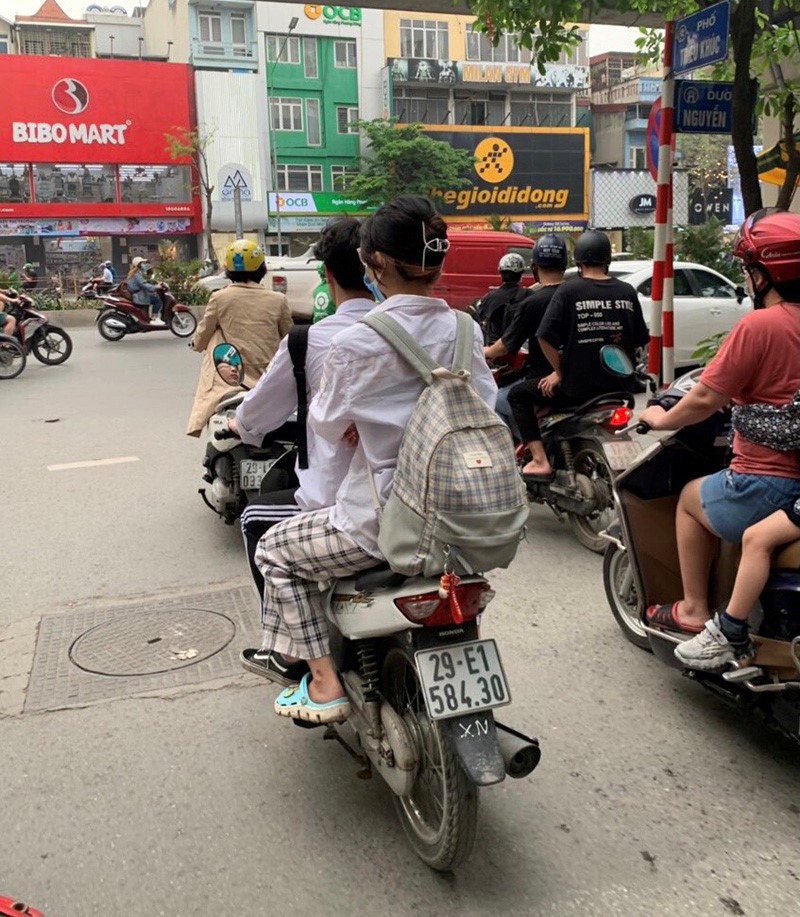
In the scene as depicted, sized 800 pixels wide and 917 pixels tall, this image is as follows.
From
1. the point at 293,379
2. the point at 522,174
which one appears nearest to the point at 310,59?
the point at 522,174

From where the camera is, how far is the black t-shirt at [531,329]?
18.5ft

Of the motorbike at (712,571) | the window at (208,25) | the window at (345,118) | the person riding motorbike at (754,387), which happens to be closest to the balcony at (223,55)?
the window at (208,25)

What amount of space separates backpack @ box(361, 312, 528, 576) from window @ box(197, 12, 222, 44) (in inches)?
1766

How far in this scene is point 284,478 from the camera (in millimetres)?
4234

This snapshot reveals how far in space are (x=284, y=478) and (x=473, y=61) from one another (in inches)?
1836

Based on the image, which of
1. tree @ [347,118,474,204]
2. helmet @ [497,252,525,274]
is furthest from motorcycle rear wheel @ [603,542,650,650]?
tree @ [347,118,474,204]

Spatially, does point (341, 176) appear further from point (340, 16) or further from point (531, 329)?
point (531, 329)

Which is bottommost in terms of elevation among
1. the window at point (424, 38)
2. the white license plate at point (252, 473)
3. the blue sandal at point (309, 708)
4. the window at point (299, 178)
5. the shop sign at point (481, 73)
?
the blue sandal at point (309, 708)

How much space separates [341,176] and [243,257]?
39.6m

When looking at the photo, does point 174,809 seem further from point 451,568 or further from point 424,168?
point 424,168

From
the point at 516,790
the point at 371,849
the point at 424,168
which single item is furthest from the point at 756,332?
the point at 424,168

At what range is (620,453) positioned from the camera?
498cm

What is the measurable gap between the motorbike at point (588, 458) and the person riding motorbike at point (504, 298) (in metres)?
1.23

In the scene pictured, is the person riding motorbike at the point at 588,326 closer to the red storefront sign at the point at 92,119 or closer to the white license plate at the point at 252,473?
the white license plate at the point at 252,473
